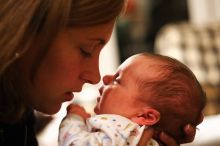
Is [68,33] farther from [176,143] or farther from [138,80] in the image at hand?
[176,143]

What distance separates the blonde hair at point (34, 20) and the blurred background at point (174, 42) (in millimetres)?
881

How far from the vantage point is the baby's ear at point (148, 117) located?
1271mm

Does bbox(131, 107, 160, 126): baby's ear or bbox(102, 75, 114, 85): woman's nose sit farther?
bbox(102, 75, 114, 85): woman's nose

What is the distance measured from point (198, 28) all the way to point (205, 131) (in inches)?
85.1

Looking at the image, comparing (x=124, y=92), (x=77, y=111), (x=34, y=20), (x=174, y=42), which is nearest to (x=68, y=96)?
(x=77, y=111)

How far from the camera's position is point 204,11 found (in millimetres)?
4691

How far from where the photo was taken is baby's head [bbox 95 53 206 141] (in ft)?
4.19

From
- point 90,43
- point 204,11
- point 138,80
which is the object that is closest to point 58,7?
point 90,43

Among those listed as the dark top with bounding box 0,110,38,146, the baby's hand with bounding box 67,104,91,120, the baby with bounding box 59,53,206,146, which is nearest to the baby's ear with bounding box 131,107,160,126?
the baby with bounding box 59,53,206,146

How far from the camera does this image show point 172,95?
1275mm

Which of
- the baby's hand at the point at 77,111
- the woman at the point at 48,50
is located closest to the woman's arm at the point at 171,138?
the woman at the point at 48,50

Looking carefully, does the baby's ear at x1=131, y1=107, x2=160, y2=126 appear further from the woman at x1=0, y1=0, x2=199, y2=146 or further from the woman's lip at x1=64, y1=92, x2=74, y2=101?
the woman's lip at x1=64, y1=92, x2=74, y2=101

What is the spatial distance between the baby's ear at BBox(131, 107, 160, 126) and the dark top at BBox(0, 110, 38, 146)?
0.38 meters

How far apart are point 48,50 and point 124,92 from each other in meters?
0.25
